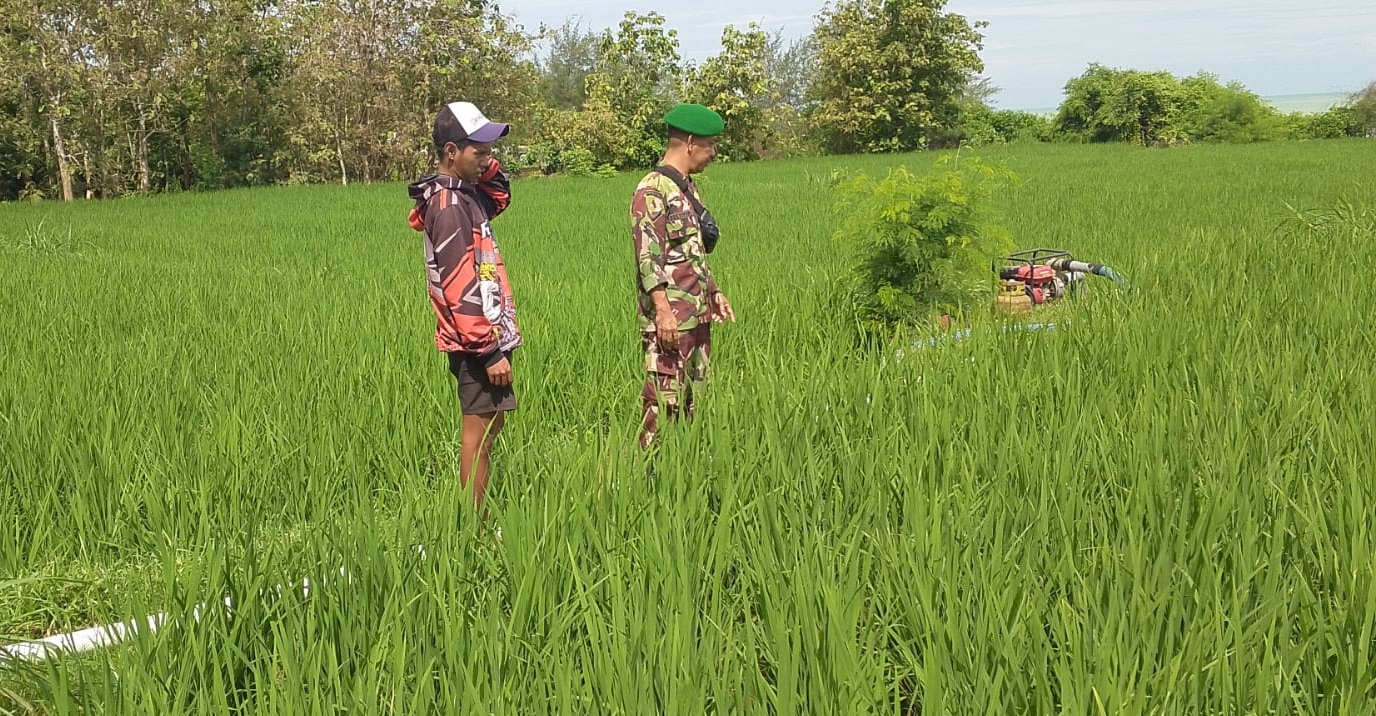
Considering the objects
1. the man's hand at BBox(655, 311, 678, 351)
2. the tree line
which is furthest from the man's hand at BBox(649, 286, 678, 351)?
the tree line

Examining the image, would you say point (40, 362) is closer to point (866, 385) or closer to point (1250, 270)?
point (866, 385)

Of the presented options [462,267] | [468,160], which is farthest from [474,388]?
[468,160]

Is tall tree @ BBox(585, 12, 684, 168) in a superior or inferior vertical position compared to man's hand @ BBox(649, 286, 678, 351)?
superior

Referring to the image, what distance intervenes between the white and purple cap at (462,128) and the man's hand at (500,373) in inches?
23.2

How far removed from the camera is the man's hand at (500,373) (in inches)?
108

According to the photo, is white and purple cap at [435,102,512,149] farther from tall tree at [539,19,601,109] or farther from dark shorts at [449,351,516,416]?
tall tree at [539,19,601,109]

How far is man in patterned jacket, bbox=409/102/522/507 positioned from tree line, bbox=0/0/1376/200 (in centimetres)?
1860

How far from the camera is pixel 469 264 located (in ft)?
8.68

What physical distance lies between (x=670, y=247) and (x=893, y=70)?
1098 inches

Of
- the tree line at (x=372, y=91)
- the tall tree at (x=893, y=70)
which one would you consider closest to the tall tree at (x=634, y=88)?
the tree line at (x=372, y=91)

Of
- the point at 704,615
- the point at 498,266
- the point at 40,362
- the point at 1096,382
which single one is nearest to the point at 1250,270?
the point at 1096,382

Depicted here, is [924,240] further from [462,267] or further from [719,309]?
[462,267]

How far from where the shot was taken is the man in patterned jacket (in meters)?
2.62

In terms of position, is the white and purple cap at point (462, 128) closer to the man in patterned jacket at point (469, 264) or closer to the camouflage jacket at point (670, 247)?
the man in patterned jacket at point (469, 264)
